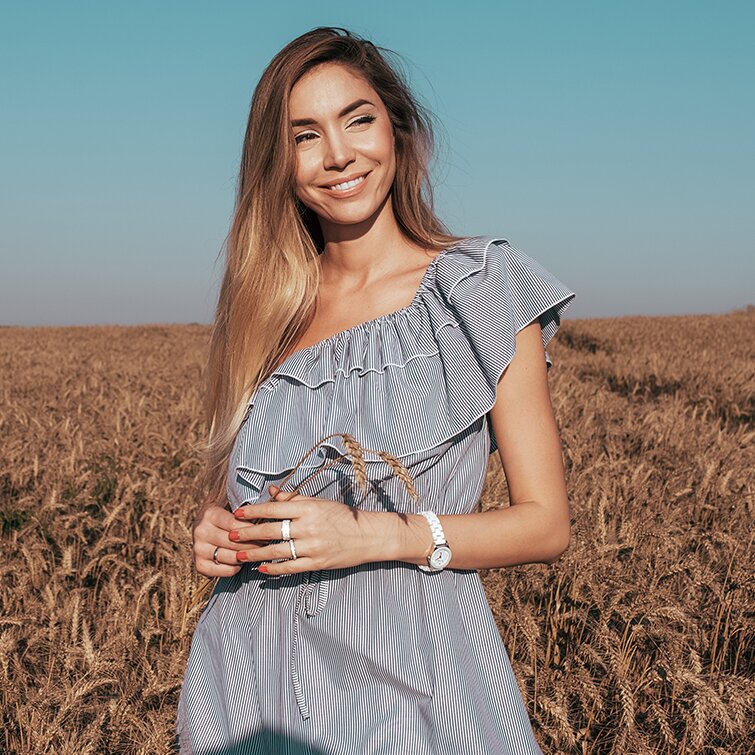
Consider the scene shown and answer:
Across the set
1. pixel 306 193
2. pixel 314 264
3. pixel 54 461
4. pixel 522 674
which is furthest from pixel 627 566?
pixel 54 461

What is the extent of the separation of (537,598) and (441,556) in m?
1.90

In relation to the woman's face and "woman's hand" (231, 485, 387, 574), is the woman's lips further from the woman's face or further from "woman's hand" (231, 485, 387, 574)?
"woman's hand" (231, 485, 387, 574)

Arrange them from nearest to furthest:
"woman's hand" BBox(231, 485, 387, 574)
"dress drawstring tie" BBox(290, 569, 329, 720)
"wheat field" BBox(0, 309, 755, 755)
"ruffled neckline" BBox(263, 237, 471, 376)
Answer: "woman's hand" BBox(231, 485, 387, 574) < "dress drawstring tie" BBox(290, 569, 329, 720) < "ruffled neckline" BBox(263, 237, 471, 376) < "wheat field" BBox(0, 309, 755, 755)

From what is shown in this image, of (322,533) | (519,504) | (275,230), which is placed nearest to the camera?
(322,533)

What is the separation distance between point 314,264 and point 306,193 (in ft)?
0.74

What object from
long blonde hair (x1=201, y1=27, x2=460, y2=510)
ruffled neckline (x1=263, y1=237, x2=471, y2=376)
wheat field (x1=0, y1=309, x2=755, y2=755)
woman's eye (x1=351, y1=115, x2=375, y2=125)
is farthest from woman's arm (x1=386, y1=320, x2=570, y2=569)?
wheat field (x1=0, y1=309, x2=755, y2=755)

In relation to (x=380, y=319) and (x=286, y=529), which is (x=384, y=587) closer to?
(x=286, y=529)

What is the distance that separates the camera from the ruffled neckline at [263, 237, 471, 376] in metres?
1.70

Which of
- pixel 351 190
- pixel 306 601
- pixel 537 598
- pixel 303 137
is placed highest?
pixel 303 137

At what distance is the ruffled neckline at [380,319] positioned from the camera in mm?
1696

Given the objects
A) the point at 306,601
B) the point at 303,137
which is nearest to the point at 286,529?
the point at 306,601

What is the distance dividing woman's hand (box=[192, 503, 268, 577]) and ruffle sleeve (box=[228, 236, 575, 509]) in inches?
3.6

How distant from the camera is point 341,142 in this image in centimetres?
174

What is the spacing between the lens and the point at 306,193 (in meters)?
1.85
